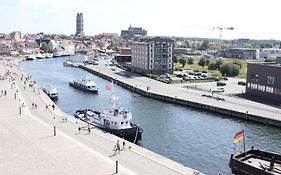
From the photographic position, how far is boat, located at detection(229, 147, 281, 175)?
31.5m

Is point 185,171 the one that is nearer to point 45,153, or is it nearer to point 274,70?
point 45,153

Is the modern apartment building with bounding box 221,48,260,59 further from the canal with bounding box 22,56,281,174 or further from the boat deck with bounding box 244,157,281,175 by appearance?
the boat deck with bounding box 244,157,281,175

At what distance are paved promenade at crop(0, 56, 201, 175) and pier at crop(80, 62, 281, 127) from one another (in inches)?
981

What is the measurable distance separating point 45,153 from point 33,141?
4.57 metres

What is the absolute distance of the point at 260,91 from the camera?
70938mm

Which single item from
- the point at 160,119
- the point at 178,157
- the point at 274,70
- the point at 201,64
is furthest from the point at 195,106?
the point at 201,64

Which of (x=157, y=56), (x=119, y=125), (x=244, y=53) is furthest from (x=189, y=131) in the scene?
(x=244, y=53)

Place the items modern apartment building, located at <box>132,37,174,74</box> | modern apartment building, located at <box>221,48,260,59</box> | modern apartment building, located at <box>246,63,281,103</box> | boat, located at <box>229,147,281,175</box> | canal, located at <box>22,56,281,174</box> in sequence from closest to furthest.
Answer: boat, located at <box>229,147,281,175</box> < canal, located at <box>22,56,281,174</box> < modern apartment building, located at <box>246,63,281,103</box> < modern apartment building, located at <box>132,37,174,74</box> < modern apartment building, located at <box>221,48,260,59</box>

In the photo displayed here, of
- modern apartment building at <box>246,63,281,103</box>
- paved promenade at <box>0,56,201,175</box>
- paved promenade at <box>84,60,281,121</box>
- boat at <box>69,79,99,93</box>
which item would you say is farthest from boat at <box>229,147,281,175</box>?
boat at <box>69,79,99,93</box>

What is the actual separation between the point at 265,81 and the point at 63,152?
149 feet

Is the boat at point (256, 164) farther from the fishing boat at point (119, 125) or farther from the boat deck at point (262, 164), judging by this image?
the fishing boat at point (119, 125)

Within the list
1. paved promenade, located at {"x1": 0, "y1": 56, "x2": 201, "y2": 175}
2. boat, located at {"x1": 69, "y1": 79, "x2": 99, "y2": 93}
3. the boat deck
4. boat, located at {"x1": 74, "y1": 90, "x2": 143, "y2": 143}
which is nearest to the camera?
paved promenade, located at {"x1": 0, "y1": 56, "x2": 201, "y2": 175}

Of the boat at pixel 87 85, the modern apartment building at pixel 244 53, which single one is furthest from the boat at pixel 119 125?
the modern apartment building at pixel 244 53

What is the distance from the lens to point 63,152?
116 feet
